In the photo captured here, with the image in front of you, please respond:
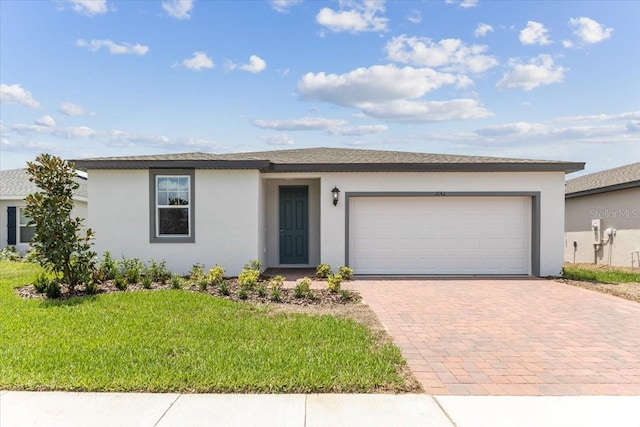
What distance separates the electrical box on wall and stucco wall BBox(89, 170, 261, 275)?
→ 12.9 metres

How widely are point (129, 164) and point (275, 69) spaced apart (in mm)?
6223

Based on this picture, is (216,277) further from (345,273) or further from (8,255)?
(8,255)

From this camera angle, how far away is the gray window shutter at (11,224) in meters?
16.4

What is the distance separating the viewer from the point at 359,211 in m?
11.2

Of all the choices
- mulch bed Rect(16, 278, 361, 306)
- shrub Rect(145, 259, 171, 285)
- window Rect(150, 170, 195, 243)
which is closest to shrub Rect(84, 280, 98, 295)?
mulch bed Rect(16, 278, 361, 306)

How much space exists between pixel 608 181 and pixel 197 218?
586 inches

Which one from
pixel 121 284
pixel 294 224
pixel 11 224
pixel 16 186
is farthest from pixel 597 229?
pixel 16 186

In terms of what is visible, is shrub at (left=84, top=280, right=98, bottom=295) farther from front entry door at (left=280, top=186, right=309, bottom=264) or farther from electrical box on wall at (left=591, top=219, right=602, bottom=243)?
electrical box on wall at (left=591, top=219, right=602, bottom=243)

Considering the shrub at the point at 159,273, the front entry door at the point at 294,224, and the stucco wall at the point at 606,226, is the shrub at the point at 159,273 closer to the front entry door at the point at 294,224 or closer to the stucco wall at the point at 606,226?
the front entry door at the point at 294,224

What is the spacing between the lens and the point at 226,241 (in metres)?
10.7

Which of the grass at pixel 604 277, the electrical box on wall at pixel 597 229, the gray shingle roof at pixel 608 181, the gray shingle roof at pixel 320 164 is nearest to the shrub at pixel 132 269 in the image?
the gray shingle roof at pixel 320 164

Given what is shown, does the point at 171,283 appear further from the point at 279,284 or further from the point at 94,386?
the point at 94,386

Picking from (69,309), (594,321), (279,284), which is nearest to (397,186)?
(279,284)

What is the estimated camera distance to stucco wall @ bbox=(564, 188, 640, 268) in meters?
13.6
